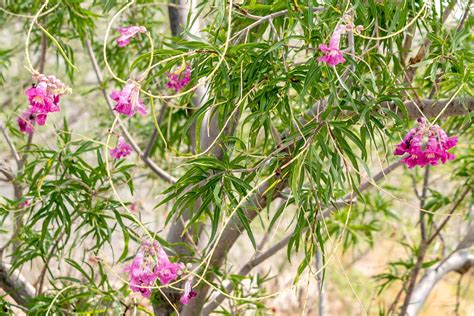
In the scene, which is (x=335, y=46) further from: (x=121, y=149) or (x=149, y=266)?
(x=121, y=149)

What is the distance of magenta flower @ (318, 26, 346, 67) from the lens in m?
1.13

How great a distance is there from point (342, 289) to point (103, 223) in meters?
3.76

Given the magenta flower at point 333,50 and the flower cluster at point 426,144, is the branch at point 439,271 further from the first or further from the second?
the magenta flower at point 333,50

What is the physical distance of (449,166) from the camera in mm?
2789

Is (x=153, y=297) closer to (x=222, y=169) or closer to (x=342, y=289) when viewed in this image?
(x=222, y=169)

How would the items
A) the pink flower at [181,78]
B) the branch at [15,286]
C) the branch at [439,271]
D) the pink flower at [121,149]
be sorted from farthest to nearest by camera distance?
the branch at [439,271] → the branch at [15,286] → the pink flower at [121,149] → the pink flower at [181,78]

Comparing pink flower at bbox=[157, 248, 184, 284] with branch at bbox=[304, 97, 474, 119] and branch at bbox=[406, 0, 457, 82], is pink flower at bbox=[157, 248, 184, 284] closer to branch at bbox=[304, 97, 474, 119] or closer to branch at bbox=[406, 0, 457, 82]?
branch at bbox=[304, 97, 474, 119]

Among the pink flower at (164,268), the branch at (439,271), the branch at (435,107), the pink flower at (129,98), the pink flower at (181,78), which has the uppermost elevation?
the pink flower at (181,78)

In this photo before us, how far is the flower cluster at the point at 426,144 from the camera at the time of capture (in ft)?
4.15

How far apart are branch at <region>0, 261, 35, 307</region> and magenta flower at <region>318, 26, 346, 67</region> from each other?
3.93 feet

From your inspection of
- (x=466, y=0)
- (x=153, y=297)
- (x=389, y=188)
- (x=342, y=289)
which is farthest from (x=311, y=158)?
(x=342, y=289)

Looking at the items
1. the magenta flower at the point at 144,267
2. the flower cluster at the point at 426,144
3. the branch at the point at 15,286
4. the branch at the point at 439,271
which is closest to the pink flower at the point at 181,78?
the magenta flower at the point at 144,267

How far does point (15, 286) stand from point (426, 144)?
123 centimetres

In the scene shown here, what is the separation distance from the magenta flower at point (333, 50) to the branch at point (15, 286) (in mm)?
1198
